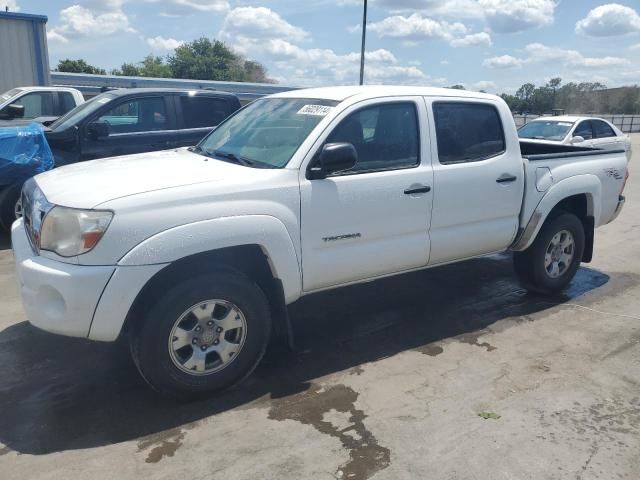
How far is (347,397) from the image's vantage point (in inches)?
144

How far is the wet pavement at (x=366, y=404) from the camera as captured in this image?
3.00m

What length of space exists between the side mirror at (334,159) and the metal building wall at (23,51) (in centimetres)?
1420

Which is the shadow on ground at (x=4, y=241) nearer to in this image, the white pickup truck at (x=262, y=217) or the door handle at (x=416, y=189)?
the white pickup truck at (x=262, y=217)

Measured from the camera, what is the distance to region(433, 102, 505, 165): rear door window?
4.52m

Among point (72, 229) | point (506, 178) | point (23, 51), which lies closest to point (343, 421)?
point (72, 229)

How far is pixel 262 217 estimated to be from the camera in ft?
11.6

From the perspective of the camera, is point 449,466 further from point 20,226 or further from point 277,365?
point 20,226

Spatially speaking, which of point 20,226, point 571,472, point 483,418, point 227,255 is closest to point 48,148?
point 20,226

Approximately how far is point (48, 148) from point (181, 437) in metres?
5.16

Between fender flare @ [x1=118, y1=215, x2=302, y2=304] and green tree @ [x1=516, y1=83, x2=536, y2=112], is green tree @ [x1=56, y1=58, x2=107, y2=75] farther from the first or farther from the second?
fender flare @ [x1=118, y1=215, x2=302, y2=304]

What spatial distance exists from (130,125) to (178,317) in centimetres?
516

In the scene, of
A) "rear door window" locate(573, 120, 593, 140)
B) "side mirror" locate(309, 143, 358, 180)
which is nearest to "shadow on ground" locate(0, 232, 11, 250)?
"side mirror" locate(309, 143, 358, 180)

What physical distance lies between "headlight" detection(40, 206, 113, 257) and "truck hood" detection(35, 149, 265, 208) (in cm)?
6

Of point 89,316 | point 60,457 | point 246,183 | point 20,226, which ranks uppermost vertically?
point 246,183
